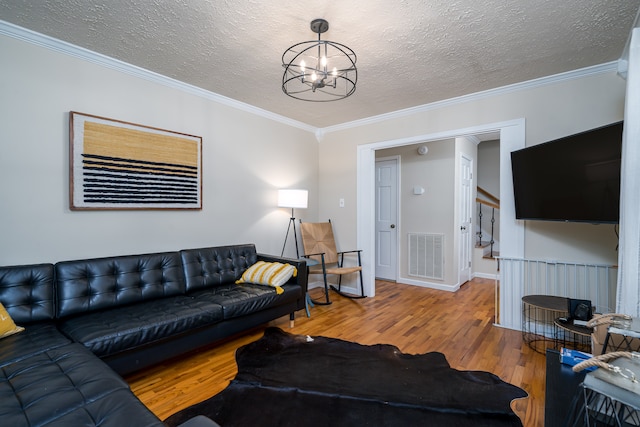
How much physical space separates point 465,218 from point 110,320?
4.91m

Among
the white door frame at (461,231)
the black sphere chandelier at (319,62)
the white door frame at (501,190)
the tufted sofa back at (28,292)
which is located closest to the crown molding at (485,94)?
the white door frame at (501,190)

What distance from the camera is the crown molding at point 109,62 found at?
2.13 meters

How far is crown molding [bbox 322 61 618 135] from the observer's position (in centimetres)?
264

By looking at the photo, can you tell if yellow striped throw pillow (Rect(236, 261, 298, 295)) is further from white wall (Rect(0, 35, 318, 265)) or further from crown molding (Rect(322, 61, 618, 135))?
crown molding (Rect(322, 61, 618, 135))

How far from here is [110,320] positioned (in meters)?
2.01

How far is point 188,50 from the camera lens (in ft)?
7.89

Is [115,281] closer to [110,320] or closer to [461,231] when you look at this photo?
[110,320]

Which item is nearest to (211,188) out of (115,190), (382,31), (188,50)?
(115,190)

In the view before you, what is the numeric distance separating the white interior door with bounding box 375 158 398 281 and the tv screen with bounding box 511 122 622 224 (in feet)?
7.42

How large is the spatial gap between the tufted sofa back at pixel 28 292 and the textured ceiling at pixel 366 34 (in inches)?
68.4

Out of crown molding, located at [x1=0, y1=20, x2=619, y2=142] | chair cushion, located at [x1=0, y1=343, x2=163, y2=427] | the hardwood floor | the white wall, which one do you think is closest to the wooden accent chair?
the hardwood floor

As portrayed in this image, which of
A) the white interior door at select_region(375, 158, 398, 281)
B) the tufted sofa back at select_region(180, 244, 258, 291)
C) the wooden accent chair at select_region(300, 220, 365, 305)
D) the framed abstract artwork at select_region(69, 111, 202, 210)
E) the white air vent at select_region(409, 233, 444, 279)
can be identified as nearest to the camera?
the framed abstract artwork at select_region(69, 111, 202, 210)

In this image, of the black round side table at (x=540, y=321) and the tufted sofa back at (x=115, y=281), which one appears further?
the black round side table at (x=540, y=321)

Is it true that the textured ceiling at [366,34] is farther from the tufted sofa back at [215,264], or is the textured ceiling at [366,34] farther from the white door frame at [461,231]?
the white door frame at [461,231]
